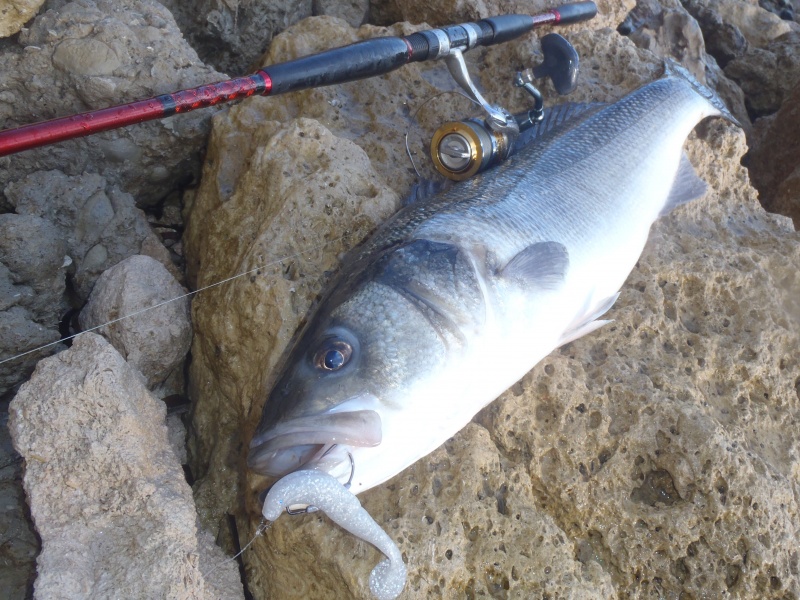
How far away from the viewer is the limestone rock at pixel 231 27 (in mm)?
4699

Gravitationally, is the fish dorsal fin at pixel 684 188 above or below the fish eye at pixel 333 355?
below

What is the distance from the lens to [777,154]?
5.48m

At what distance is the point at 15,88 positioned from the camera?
142 inches

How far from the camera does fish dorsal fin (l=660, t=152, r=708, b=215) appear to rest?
3820 mm

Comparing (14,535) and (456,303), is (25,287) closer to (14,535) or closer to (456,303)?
(14,535)

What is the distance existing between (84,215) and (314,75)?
157 cm

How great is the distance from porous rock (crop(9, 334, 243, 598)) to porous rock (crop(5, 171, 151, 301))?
3.89ft

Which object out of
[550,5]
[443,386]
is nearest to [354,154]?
[443,386]

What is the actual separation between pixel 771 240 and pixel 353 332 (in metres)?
2.98

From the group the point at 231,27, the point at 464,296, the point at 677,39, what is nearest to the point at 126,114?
the point at 464,296

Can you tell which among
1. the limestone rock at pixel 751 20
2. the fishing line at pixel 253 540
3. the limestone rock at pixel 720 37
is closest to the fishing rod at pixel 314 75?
the fishing line at pixel 253 540

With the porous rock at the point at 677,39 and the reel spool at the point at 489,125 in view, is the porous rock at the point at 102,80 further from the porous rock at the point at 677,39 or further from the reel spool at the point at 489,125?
the porous rock at the point at 677,39

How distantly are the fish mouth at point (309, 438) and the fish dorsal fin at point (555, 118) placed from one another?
7.11 ft

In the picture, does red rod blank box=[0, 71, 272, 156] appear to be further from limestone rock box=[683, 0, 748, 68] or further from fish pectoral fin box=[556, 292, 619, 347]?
limestone rock box=[683, 0, 748, 68]
